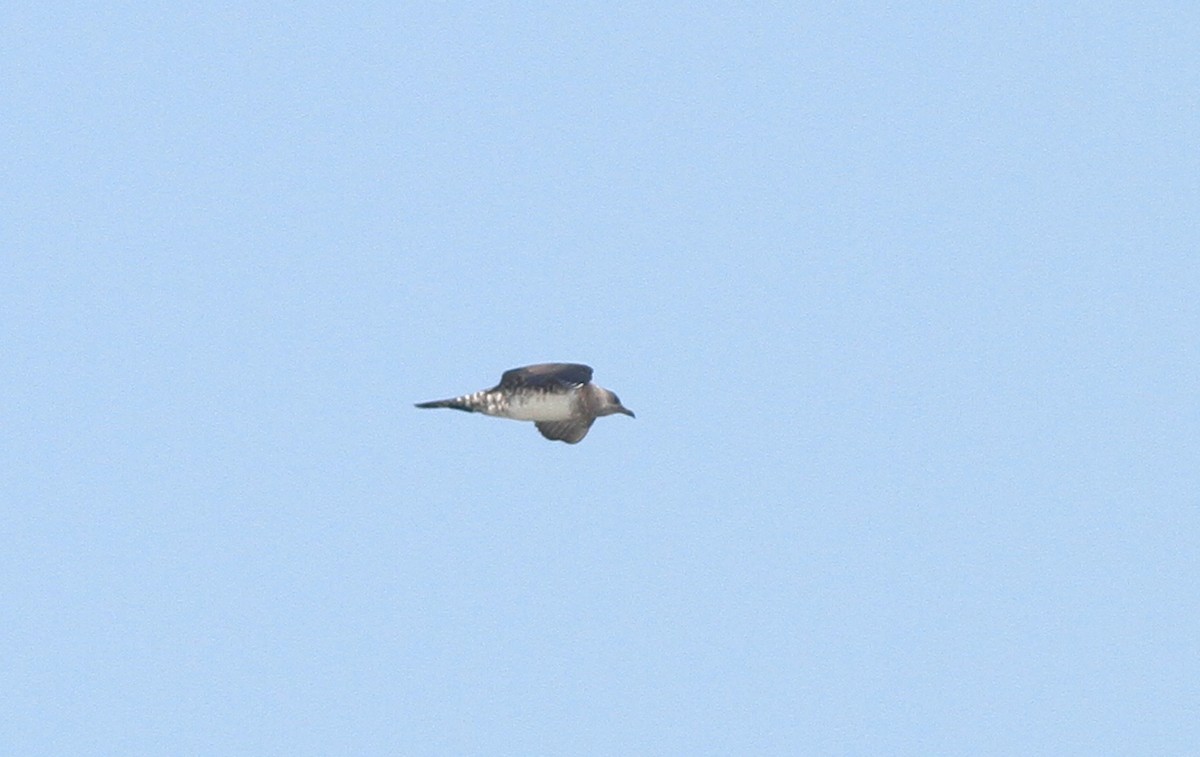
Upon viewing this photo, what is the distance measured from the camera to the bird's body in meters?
38.9

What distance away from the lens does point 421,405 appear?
131 ft

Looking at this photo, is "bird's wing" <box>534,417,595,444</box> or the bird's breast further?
"bird's wing" <box>534,417,595,444</box>

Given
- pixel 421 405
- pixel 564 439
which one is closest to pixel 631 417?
pixel 564 439

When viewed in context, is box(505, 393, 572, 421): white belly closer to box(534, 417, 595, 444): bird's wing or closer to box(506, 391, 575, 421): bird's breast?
box(506, 391, 575, 421): bird's breast

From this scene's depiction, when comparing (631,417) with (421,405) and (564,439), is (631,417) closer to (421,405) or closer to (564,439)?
(564,439)

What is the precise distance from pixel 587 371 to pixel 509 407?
1423 mm

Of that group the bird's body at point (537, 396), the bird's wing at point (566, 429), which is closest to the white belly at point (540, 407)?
the bird's body at point (537, 396)

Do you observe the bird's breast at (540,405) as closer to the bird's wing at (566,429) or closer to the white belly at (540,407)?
the white belly at (540,407)

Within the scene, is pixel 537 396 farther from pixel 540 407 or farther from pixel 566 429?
pixel 566 429

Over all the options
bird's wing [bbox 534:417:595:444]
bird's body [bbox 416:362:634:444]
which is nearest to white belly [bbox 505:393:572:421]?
bird's body [bbox 416:362:634:444]

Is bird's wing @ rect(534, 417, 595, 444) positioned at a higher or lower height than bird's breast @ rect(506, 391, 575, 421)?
lower

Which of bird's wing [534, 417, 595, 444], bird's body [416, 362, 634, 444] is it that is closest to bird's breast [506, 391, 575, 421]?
bird's body [416, 362, 634, 444]

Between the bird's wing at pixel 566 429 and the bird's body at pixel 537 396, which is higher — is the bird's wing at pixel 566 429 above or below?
below

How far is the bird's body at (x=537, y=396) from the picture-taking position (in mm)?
38938
